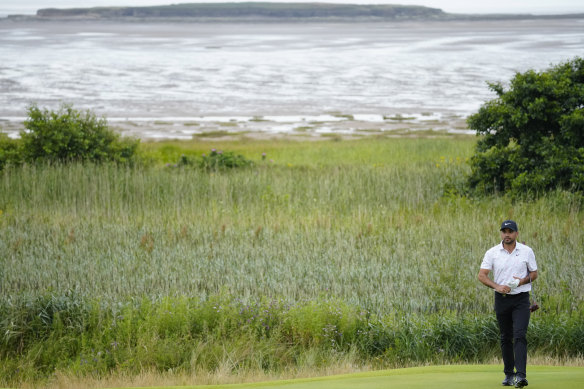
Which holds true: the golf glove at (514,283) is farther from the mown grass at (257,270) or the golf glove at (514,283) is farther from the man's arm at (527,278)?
the mown grass at (257,270)

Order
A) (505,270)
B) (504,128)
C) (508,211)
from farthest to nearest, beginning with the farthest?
(504,128)
(508,211)
(505,270)

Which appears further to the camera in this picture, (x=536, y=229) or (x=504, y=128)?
(x=504, y=128)

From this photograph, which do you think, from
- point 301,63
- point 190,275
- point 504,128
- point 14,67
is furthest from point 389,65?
point 190,275

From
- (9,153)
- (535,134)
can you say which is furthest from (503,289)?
(9,153)

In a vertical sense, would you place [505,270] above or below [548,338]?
above

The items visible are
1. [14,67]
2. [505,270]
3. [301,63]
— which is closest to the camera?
[505,270]

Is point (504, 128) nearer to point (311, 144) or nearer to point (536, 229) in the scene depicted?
point (536, 229)

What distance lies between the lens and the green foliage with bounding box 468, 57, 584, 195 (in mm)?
17391

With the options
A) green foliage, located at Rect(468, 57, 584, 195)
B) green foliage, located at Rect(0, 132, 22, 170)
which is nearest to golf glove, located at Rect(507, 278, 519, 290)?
green foliage, located at Rect(468, 57, 584, 195)

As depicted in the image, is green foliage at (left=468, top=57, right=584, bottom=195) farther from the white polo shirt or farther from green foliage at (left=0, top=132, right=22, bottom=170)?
green foliage at (left=0, top=132, right=22, bottom=170)

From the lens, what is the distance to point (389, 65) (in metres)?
81.9

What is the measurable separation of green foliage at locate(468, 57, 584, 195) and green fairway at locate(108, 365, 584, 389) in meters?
12.0

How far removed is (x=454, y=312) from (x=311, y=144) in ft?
82.0

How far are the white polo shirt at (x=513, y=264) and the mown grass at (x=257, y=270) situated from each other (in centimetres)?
289
